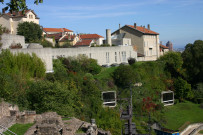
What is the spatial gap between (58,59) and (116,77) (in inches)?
299

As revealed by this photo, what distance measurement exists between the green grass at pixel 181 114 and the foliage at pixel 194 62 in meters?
6.04

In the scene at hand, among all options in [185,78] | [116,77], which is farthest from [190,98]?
[116,77]

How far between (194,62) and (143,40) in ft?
49.7

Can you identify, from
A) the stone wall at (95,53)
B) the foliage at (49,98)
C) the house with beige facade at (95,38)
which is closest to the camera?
the foliage at (49,98)

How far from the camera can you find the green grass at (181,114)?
29.3m

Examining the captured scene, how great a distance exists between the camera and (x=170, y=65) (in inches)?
1599

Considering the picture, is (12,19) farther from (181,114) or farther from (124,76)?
(181,114)

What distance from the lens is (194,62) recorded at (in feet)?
133

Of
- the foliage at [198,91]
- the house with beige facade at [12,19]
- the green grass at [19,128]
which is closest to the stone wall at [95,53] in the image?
the foliage at [198,91]

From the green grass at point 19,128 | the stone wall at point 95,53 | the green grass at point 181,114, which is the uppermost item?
the stone wall at point 95,53

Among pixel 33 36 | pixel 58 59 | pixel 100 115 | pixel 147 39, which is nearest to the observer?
pixel 100 115

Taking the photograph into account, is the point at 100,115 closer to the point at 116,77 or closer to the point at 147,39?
the point at 116,77

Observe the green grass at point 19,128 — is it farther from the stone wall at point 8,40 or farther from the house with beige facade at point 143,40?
the house with beige facade at point 143,40

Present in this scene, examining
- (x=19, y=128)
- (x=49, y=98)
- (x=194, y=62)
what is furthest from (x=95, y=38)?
(x=19, y=128)
